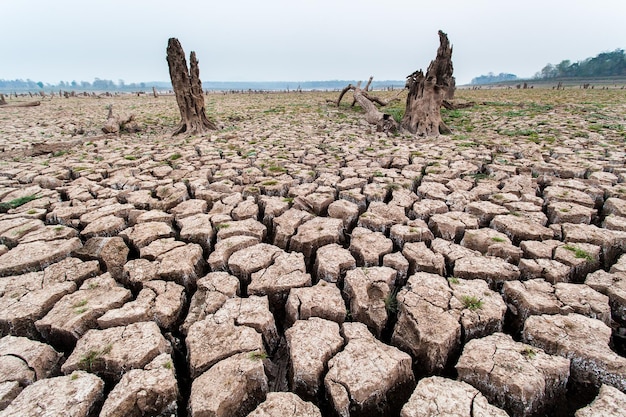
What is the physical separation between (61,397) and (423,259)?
102 inches

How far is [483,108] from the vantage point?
12.0 metres

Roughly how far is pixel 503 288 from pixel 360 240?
1.23 meters

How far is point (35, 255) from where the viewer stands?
2.82m

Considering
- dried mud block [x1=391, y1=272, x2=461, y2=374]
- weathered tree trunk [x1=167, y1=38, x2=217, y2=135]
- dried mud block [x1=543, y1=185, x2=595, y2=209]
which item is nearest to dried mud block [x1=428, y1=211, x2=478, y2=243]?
dried mud block [x1=391, y1=272, x2=461, y2=374]

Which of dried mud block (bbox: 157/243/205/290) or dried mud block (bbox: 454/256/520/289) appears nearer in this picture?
dried mud block (bbox: 454/256/520/289)

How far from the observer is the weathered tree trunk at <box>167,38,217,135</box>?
7883mm

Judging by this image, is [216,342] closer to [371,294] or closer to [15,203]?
[371,294]

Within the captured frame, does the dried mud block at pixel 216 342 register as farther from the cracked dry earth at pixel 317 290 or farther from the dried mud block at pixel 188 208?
the dried mud block at pixel 188 208

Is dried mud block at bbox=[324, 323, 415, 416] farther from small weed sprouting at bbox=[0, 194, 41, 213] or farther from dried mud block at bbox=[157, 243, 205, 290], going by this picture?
small weed sprouting at bbox=[0, 194, 41, 213]

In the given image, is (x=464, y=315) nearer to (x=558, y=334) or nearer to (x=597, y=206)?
(x=558, y=334)

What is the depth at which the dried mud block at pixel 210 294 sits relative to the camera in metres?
2.24

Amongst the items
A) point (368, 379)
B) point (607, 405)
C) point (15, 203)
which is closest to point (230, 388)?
point (368, 379)

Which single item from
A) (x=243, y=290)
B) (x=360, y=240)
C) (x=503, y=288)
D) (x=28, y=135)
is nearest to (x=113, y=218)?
(x=243, y=290)

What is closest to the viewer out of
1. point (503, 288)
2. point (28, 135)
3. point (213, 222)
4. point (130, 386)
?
point (130, 386)
